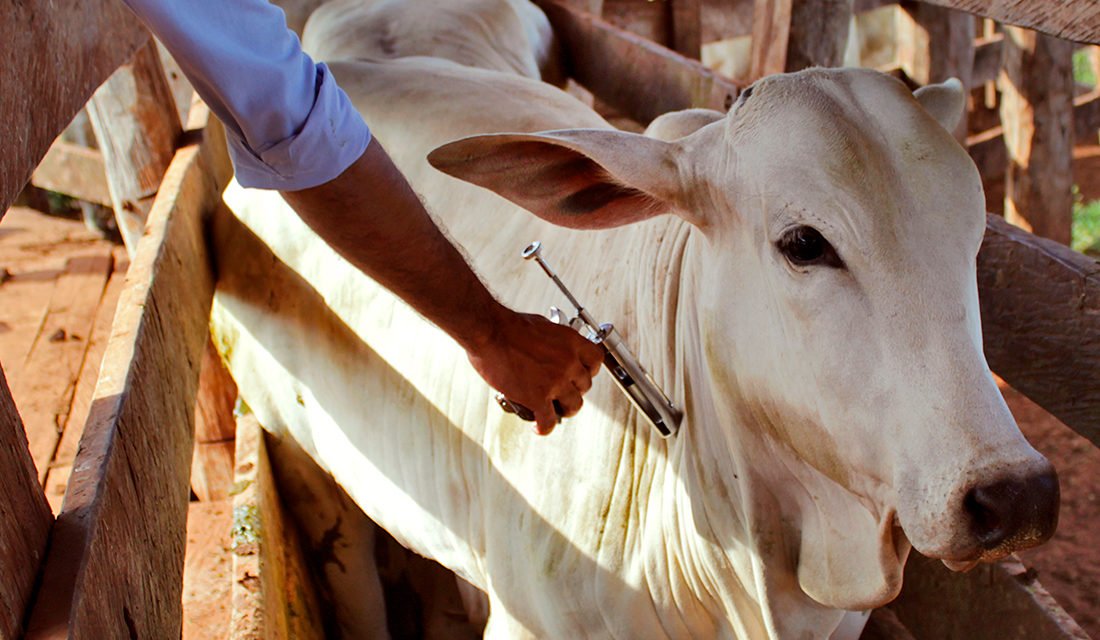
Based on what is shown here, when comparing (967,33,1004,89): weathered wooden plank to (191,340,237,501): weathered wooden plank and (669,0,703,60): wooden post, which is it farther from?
(191,340,237,501): weathered wooden plank

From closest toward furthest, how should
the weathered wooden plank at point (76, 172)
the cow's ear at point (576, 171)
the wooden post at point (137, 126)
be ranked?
the cow's ear at point (576, 171)
the wooden post at point (137, 126)
the weathered wooden plank at point (76, 172)

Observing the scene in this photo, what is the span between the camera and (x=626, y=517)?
198cm

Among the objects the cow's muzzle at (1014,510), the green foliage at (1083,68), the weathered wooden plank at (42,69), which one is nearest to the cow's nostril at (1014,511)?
the cow's muzzle at (1014,510)

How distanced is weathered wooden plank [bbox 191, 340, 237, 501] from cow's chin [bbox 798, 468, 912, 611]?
2099 millimetres

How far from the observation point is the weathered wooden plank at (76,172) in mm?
5469

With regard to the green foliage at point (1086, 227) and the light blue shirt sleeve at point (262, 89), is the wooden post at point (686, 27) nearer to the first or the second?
the green foliage at point (1086, 227)

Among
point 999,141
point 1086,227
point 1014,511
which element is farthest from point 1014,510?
point 1086,227

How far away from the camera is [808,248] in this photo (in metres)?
1.51

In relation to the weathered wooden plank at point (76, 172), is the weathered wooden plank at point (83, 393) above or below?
below

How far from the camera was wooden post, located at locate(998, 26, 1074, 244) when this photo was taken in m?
4.91

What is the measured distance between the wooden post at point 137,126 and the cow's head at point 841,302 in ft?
5.73

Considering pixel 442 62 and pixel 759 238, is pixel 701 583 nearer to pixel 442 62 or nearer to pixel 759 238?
pixel 759 238

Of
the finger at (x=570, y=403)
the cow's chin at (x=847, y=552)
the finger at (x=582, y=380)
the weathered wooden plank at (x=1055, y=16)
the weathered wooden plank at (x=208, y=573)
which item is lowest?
the weathered wooden plank at (x=208, y=573)

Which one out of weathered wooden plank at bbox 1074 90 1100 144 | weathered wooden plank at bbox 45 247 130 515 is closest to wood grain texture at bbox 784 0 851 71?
weathered wooden plank at bbox 45 247 130 515
